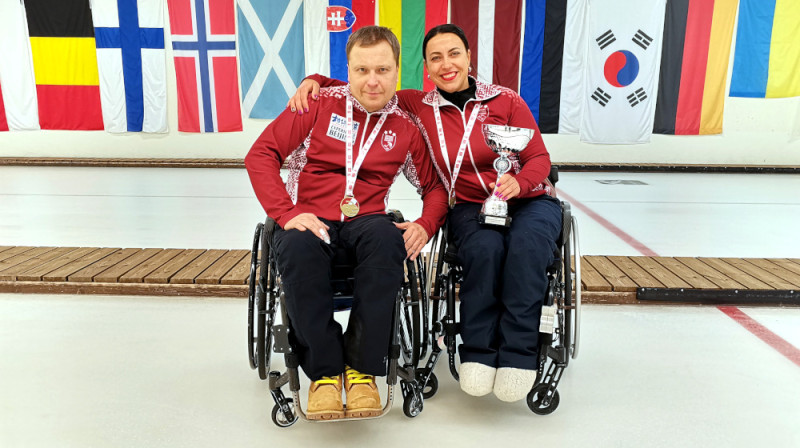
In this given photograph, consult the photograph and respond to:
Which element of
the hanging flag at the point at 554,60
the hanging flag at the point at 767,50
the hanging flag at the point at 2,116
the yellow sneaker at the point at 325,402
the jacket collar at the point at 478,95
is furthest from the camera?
the hanging flag at the point at 2,116

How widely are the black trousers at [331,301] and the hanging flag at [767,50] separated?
6.85m

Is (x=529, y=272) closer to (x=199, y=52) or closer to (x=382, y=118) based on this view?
(x=382, y=118)

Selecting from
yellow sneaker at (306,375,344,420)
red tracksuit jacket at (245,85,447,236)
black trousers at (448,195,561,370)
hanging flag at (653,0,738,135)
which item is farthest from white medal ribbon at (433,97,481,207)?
hanging flag at (653,0,738,135)

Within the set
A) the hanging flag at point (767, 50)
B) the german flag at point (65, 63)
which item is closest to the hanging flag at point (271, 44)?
the german flag at point (65, 63)

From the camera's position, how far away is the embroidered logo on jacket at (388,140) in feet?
5.91

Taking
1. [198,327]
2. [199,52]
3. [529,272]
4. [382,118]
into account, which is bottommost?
[198,327]

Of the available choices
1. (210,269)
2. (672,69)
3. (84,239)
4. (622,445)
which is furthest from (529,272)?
(672,69)

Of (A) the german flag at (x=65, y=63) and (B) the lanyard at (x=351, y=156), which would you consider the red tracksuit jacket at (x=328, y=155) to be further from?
(A) the german flag at (x=65, y=63)

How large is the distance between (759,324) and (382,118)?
1783mm

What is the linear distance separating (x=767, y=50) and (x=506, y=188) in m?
6.58

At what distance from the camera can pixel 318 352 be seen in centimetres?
154

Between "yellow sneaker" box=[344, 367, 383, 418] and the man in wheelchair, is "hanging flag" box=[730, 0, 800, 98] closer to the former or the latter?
the man in wheelchair

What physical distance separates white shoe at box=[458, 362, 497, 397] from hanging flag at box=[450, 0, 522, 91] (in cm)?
562

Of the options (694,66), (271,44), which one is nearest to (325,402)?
(271,44)
